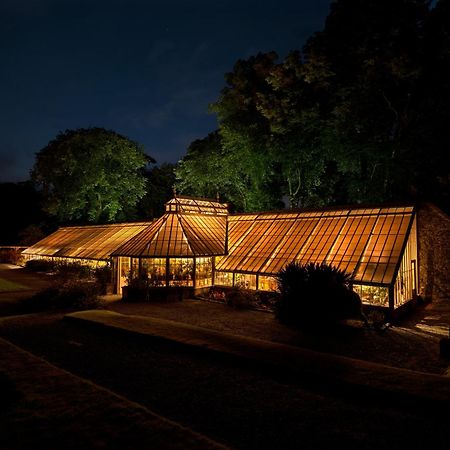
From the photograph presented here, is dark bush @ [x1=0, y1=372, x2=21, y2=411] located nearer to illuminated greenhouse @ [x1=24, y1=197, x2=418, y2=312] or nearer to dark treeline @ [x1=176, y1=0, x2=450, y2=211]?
illuminated greenhouse @ [x1=24, y1=197, x2=418, y2=312]

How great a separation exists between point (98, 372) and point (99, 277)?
42.2ft

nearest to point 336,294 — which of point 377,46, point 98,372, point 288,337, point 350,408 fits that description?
point 288,337

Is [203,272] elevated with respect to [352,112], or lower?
lower

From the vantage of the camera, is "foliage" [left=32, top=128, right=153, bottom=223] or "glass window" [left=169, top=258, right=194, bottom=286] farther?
"foliage" [left=32, top=128, right=153, bottom=223]

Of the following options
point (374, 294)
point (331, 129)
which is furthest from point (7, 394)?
point (331, 129)

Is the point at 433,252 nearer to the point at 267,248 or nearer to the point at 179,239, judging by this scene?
the point at 267,248

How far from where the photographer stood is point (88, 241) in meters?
25.1

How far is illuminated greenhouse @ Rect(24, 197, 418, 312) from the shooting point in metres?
12.7

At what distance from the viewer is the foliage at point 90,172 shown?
33.3m

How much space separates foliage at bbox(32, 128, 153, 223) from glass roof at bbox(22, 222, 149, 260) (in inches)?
191

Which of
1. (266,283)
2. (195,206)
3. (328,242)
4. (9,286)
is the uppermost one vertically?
(195,206)

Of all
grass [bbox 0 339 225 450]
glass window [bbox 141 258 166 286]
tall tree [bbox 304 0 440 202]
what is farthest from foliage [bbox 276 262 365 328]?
tall tree [bbox 304 0 440 202]

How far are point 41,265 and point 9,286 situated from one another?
7924 mm

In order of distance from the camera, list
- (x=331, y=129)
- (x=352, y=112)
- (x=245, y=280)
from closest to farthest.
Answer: (x=245, y=280), (x=352, y=112), (x=331, y=129)
